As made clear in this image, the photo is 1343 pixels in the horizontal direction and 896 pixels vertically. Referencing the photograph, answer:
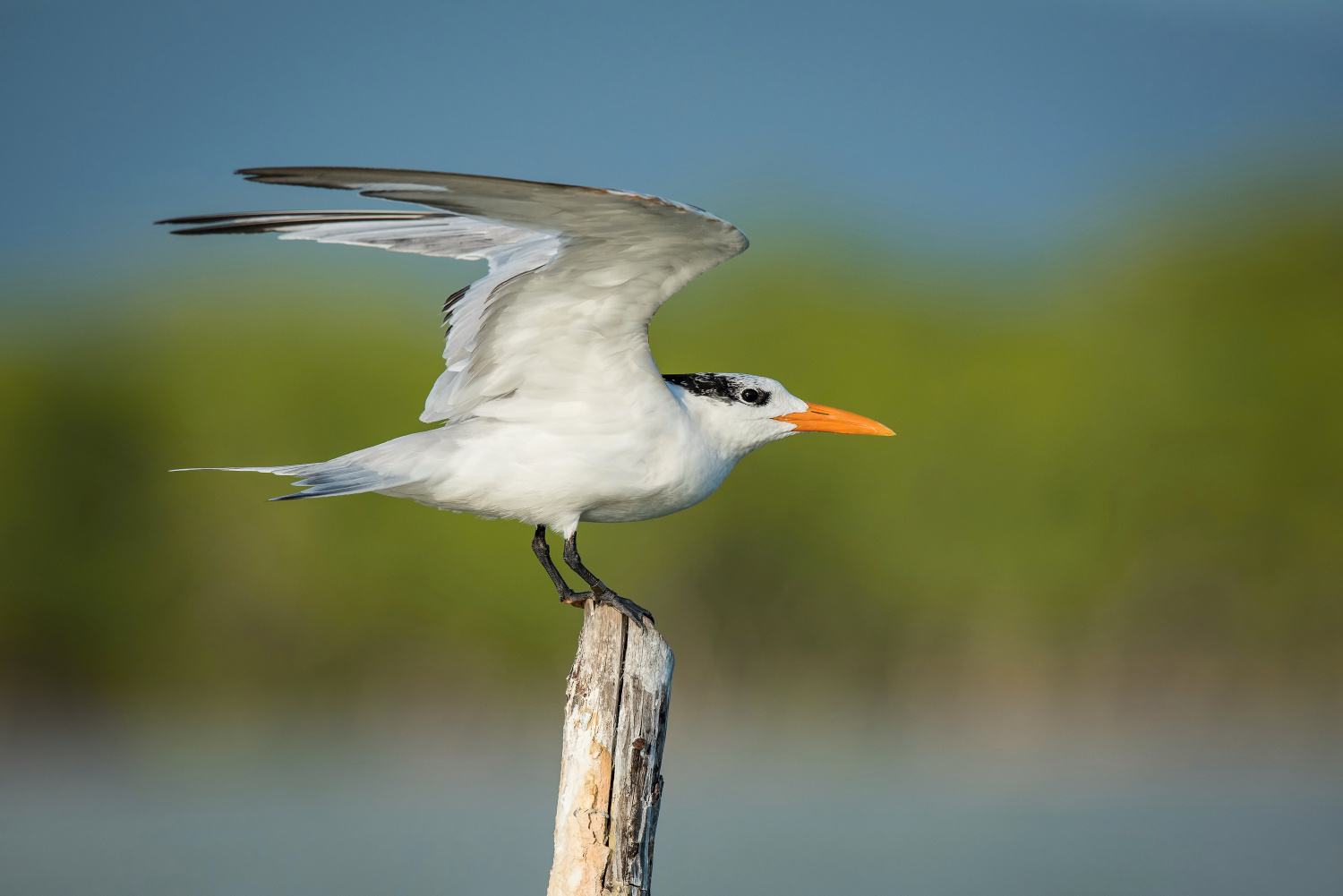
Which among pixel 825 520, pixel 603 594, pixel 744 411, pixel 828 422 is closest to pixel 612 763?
pixel 603 594

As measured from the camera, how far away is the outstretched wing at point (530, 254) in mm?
3500

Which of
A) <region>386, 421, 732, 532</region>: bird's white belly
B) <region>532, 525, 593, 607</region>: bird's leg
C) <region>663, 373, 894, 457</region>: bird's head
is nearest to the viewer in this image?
<region>386, 421, 732, 532</region>: bird's white belly

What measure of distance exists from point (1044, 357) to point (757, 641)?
671 cm

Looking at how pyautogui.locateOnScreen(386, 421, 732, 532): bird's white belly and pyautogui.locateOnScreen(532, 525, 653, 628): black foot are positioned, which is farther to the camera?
pyautogui.locateOnScreen(386, 421, 732, 532): bird's white belly

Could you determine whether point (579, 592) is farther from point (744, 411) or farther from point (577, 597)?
point (744, 411)

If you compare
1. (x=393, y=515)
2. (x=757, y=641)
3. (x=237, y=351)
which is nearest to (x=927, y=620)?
(x=757, y=641)

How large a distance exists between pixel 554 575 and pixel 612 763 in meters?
1.05

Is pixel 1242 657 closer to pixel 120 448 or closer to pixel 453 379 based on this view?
pixel 453 379

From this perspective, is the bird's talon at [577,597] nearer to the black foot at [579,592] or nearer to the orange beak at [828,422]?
the black foot at [579,592]

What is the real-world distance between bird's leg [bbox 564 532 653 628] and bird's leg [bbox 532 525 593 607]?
57mm

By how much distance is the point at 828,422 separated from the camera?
205 inches

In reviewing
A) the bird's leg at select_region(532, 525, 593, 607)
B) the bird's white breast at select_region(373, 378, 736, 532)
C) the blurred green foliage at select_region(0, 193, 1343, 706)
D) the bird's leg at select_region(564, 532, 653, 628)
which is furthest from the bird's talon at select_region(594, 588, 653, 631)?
the blurred green foliage at select_region(0, 193, 1343, 706)

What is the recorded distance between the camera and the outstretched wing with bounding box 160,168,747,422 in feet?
11.5

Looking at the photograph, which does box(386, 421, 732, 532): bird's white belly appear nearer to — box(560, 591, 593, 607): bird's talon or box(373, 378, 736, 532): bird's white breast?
box(373, 378, 736, 532): bird's white breast
